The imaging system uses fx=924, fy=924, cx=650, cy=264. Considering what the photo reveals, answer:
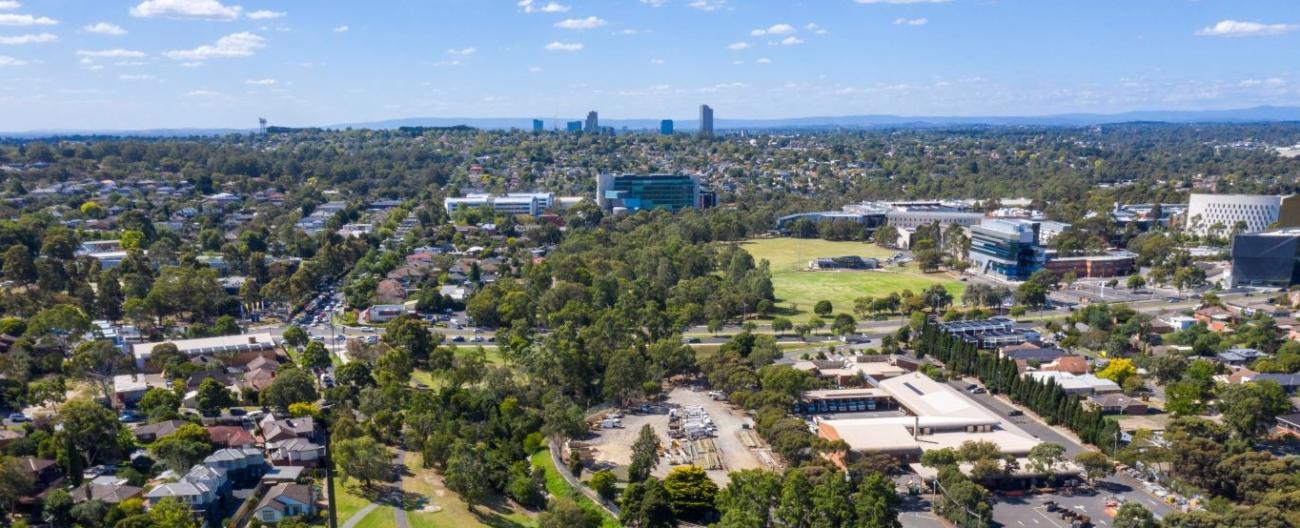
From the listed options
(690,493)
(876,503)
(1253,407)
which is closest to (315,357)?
(690,493)

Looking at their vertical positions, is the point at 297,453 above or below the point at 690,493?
above

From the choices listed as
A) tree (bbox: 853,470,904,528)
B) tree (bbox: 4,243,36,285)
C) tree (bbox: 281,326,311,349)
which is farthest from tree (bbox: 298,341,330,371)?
tree (bbox: 853,470,904,528)

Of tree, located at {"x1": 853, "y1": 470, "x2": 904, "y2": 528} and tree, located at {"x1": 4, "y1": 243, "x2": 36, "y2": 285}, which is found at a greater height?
tree, located at {"x1": 4, "y1": 243, "x2": 36, "y2": 285}

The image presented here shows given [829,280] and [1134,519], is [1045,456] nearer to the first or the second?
[1134,519]

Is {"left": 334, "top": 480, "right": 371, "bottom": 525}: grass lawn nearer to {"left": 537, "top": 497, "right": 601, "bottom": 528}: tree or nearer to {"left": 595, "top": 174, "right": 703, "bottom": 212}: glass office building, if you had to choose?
{"left": 537, "top": 497, "right": 601, "bottom": 528}: tree

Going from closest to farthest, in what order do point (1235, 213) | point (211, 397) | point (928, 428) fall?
point (928, 428) → point (211, 397) → point (1235, 213)

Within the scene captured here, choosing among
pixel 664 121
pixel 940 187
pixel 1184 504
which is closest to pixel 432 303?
pixel 1184 504
